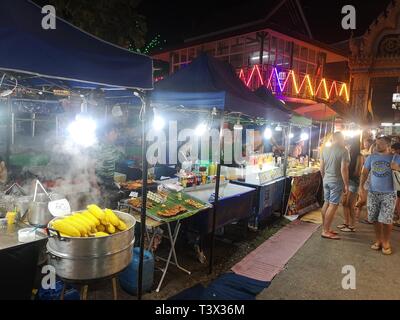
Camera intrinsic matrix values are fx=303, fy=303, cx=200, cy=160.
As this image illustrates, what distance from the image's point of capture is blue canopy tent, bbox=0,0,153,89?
7.57ft

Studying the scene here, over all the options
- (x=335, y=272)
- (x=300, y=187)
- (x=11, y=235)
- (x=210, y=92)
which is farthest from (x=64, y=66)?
(x=300, y=187)

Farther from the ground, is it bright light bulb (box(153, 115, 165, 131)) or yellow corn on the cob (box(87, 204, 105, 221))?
bright light bulb (box(153, 115, 165, 131))

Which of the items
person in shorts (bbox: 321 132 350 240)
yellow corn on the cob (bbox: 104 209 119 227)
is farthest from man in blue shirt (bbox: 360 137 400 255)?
yellow corn on the cob (bbox: 104 209 119 227)

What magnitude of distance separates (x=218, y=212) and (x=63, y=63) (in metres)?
3.67

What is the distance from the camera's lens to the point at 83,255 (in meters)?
2.82

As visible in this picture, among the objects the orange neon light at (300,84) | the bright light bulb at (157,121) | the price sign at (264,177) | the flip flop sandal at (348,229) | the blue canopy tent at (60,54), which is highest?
the orange neon light at (300,84)

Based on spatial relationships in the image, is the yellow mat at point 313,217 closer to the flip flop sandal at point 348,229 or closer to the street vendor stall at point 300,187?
the street vendor stall at point 300,187

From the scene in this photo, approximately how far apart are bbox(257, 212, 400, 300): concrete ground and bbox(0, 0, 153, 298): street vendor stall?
2.60 meters

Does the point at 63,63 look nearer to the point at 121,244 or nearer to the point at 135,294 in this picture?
the point at 121,244

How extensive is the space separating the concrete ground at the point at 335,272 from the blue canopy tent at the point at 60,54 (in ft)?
11.3

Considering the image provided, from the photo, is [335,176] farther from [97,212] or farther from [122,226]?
[97,212]

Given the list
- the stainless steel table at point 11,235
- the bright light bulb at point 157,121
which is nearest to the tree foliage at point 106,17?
the bright light bulb at point 157,121

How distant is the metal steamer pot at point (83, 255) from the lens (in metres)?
2.81

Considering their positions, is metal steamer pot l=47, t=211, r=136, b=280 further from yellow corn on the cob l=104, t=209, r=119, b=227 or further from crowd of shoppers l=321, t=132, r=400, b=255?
crowd of shoppers l=321, t=132, r=400, b=255
